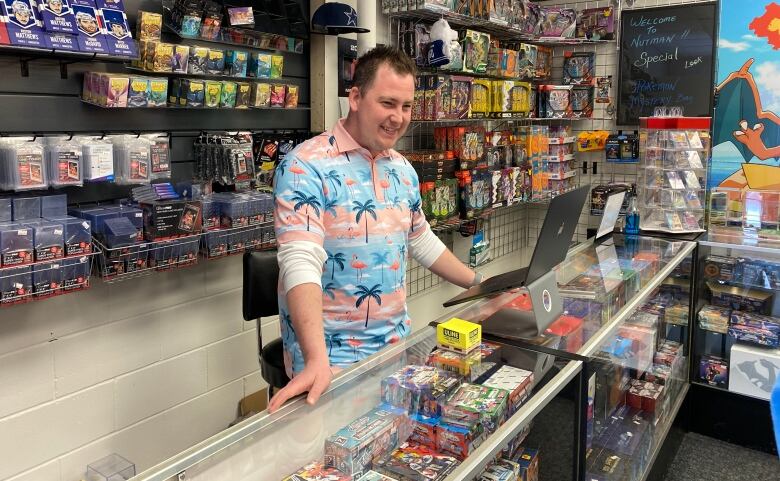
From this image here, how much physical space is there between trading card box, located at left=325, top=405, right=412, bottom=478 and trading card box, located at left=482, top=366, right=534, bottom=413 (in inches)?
9.5

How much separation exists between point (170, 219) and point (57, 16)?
0.82m

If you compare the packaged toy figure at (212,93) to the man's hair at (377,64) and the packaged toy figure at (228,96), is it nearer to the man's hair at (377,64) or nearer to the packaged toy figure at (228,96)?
the packaged toy figure at (228,96)

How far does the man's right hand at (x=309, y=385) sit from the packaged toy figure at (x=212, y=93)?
1691 millimetres

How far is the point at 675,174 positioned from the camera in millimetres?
3611

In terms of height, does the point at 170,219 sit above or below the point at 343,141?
below

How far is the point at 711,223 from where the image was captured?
3.71m

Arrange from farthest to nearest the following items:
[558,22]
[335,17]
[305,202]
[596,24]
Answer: [596,24], [558,22], [335,17], [305,202]

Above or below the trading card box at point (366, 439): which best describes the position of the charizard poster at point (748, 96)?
above

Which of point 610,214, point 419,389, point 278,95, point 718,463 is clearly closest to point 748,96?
point 610,214

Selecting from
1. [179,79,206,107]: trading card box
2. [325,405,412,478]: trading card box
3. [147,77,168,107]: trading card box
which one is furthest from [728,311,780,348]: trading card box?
[147,77,168,107]: trading card box

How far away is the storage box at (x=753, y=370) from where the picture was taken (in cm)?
338

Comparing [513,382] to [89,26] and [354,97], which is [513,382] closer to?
[354,97]

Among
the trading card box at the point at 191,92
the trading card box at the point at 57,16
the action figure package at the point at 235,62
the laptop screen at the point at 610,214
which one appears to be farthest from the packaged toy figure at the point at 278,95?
the laptop screen at the point at 610,214

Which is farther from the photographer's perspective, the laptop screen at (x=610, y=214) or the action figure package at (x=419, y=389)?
the laptop screen at (x=610, y=214)
